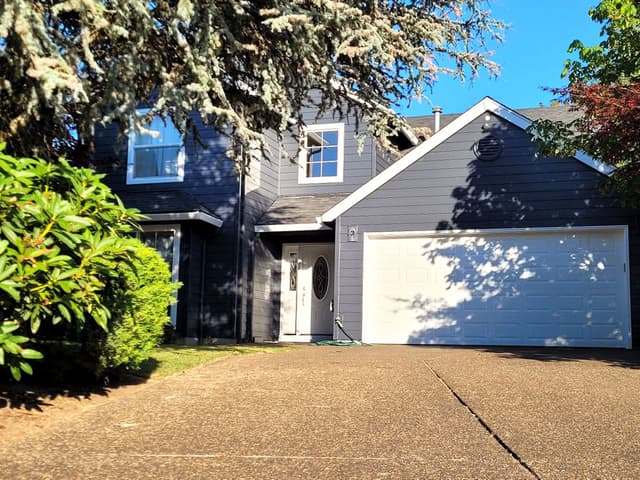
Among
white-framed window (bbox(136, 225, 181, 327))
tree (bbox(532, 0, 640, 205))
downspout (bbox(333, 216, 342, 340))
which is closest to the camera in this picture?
tree (bbox(532, 0, 640, 205))

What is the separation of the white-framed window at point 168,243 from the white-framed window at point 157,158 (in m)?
1.36

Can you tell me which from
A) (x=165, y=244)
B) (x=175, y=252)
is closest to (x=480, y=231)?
(x=175, y=252)

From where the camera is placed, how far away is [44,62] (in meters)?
5.12

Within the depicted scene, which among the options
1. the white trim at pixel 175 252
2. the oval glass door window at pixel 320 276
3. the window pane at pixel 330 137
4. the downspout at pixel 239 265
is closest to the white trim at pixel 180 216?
the white trim at pixel 175 252

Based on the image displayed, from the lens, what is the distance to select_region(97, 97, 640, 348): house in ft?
41.5

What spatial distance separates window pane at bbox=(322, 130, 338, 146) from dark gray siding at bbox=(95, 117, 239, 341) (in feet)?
8.17

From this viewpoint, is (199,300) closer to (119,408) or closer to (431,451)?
(119,408)

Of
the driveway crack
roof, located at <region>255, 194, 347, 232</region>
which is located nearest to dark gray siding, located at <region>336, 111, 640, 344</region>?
roof, located at <region>255, 194, 347, 232</region>

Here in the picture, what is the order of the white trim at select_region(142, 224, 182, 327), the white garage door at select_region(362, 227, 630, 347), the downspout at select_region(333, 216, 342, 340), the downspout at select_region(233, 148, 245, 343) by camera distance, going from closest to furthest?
the white garage door at select_region(362, 227, 630, 347) → the downspout at select_region(333, 216, 342, 340) → the white trim at select_region(142, 224, 182, 327) → the downspout at select_region(233, 148, 245, 343)

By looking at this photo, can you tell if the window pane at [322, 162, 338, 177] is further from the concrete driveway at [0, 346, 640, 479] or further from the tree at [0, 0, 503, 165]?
the concrete driveway at [0, 346, 640, 479]

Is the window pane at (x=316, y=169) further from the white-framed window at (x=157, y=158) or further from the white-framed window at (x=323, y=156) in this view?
the white-framed window at (x=157, y=158)

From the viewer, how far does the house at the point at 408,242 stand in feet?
41.5

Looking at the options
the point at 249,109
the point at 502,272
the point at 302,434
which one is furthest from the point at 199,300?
the point at 302,434

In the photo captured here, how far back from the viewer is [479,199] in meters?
13.4
